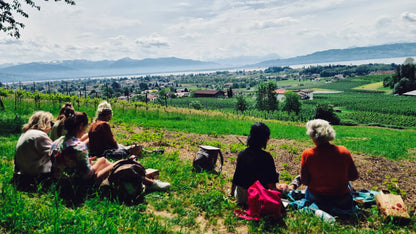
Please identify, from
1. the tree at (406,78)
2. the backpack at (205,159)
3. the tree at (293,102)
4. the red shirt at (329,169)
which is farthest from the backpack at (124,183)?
the tree at (406,78)

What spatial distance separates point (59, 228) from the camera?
3256mm

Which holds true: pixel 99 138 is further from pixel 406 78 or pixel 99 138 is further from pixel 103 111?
pixel 406 78

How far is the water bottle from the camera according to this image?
4125 mm

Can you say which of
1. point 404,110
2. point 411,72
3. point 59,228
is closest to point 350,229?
point 59,228

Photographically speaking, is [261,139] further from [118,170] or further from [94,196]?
[94,196]

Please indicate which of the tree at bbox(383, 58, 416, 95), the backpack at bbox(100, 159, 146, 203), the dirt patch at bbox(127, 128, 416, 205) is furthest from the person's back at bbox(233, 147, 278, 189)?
the tree at bbox(383, 58, 416, 95)

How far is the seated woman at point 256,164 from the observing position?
4.56m

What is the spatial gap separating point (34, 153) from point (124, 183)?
1633mm

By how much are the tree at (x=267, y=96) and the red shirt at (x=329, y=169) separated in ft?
218

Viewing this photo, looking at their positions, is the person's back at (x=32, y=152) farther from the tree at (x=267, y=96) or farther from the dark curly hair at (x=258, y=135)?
the tree at (x=267, y=96)

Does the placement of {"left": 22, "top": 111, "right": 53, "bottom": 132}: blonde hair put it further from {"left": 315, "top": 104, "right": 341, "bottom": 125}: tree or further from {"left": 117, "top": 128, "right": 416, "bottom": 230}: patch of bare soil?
{"left": 315, "top": 104, "right": 341, "bottom": 125}: tree

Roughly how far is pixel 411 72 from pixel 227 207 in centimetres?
12222

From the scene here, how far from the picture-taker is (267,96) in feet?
234

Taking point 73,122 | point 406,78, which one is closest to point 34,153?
point 73,122
